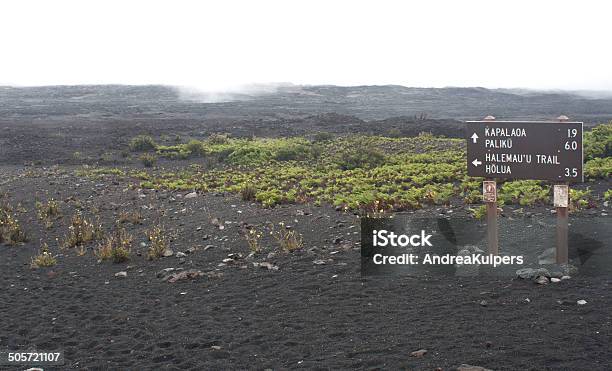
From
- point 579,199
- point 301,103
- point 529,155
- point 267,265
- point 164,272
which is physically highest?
point 301,103

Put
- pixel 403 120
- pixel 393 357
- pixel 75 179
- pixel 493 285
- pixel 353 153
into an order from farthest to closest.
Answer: pixel 403 120
pixel 353 153
pixel 75 179
pixel 493 285
pixel 393 357

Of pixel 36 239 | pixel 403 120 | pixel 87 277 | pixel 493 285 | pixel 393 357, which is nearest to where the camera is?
pixel 393 357

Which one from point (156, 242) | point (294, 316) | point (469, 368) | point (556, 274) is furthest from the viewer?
point (156, 242)

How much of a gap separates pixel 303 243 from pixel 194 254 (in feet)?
5.47

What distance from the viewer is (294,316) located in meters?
6.24

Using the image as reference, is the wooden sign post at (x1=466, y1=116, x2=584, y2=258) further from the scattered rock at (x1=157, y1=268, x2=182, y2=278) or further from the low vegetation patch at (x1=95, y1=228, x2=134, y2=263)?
the low vegetation patch at (x1=95, y1=228, x2=134, y2=263)

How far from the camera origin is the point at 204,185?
1630cm

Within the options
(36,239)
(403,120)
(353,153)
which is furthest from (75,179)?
(403,120)

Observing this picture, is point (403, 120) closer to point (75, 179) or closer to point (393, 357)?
point (75, 179)

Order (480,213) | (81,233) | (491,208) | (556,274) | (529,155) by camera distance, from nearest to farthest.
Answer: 1. (556,274)
2. (529,155)
3. (491,208)
4. (480,213)
5. (81,233)

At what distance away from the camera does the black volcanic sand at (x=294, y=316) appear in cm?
516

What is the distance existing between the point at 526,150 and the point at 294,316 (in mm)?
3293

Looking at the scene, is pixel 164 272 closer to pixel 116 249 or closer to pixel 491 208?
pixel 116 249

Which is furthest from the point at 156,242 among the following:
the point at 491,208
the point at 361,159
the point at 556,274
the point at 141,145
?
the point at 141,145
